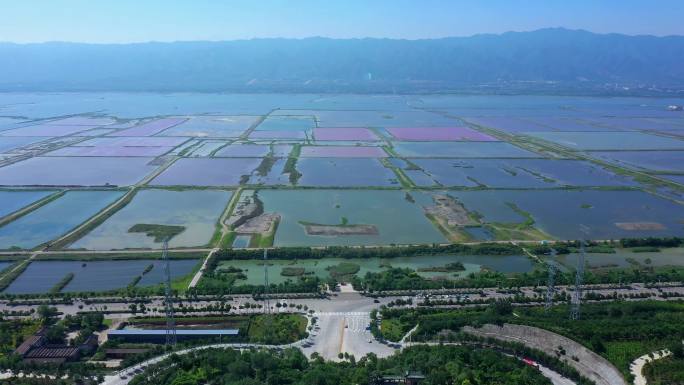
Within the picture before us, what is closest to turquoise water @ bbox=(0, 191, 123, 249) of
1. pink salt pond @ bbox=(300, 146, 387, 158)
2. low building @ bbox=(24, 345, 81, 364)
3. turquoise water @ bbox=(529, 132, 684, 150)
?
low building @ bbox=(24, 345, 81, 364)

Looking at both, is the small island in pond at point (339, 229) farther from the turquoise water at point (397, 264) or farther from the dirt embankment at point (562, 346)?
the dirt embankment at point (562, 346)

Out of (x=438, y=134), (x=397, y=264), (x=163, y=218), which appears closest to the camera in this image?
(x=397, y=264)

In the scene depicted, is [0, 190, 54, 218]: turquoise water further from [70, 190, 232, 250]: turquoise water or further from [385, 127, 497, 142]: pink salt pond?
[385, 127, 497, 142]: pink salt pond

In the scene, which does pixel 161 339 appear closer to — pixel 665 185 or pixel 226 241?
pixel 226 241

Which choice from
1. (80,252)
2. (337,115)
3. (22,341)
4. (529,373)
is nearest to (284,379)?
(529,373)

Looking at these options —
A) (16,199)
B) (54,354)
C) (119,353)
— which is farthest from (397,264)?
(16,199)

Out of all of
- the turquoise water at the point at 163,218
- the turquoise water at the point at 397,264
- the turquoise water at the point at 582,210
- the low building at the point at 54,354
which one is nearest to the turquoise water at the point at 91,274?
the turquoise water at the point at 163,218

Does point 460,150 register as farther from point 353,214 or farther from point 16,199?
point 16,199
